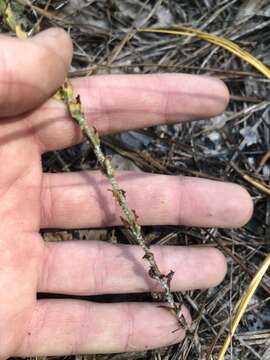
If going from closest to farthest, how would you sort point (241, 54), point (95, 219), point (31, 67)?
point (31, 67) → point (95, 219) → point (241, 54)

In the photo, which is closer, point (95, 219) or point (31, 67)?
point (31, 67)

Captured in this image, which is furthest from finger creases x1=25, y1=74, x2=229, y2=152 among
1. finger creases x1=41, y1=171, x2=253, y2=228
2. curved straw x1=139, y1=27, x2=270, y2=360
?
curved straw x1=139, y1=27, x2=270, y2=360

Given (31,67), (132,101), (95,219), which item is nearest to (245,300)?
(95,219)

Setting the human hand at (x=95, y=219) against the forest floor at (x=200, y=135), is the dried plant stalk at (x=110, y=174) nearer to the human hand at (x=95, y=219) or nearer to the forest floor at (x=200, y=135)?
the human hand at (x=95, y=219)

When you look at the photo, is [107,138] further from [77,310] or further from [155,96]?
[77,310]

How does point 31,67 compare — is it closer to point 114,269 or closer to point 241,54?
point 114,269
